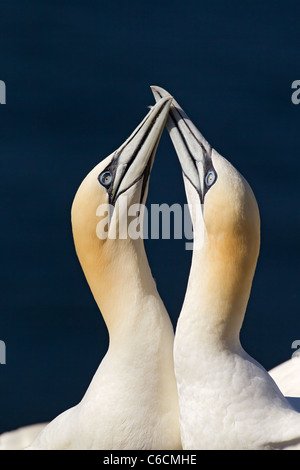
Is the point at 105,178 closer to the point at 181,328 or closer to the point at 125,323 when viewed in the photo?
the point at 125,323

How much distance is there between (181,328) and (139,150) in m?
1.07

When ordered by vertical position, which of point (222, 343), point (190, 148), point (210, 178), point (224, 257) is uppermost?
point (190, 148)

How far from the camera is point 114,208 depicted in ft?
26.1

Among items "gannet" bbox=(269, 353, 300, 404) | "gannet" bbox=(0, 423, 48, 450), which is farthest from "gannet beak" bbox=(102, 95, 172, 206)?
"gannet" bbox=(0, 423, 48, 450)

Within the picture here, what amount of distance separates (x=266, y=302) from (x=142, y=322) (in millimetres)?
3268

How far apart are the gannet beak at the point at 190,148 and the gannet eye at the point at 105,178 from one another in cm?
42

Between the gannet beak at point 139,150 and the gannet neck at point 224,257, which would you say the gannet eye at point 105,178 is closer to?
the gannet beak at point 139,150

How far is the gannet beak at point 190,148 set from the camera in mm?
7819

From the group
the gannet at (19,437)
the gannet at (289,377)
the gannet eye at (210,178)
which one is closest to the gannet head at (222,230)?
the gannet eye at (210,178)

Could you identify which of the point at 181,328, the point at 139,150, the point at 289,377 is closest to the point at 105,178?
the point at 139,150

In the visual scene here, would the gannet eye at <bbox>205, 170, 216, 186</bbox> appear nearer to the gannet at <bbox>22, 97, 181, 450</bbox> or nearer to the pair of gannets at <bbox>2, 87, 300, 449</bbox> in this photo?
the pair of gannets at <bbox>2, 87, 300, 449</bbox>

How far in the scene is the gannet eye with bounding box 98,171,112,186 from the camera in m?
7.89
